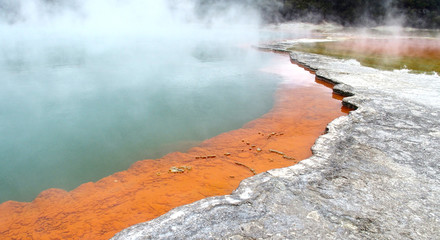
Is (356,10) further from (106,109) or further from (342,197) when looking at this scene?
(342,197)

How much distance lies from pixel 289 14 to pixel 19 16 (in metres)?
22.9

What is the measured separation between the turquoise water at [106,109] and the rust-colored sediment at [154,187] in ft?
0.86

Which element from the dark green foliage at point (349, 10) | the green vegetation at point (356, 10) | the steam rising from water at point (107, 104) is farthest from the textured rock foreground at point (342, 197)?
the green vegetation at point (356, 10)

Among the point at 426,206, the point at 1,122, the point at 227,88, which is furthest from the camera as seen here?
the point at 227,88

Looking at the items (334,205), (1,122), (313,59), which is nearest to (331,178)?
(334,205)

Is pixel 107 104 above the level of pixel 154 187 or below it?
above

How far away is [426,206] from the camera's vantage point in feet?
6.89

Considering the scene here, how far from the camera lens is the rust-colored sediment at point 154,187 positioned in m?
2.37

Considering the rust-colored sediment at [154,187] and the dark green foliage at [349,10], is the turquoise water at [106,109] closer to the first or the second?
the rust-colored sediment at [154,187]

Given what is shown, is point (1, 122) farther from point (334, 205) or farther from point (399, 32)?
point (399, 32)

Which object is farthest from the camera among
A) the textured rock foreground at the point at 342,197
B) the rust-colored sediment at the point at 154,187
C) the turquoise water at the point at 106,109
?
the turquoise water at the point at 106,109

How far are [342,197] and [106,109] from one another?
4.32m

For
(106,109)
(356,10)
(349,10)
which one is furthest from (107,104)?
(356,10)

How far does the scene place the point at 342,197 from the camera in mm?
2209
